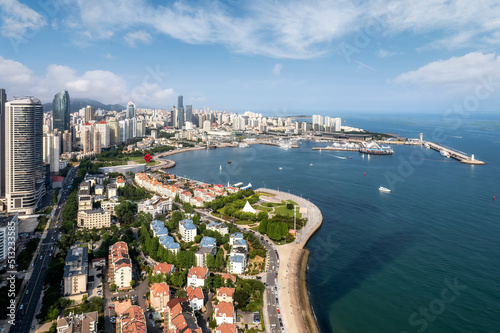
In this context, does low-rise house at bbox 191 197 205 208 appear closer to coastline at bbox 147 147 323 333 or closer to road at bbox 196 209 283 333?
road at bbox 196 209 283 333

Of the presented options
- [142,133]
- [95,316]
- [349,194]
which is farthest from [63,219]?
[142,133]

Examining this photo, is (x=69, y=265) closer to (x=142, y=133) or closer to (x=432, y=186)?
(x=432, y=186)

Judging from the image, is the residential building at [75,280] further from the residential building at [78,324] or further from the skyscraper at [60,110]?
the skyscraper at [60,110]

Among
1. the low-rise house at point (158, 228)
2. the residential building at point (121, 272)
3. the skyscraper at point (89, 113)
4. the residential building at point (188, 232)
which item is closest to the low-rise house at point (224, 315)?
the residential building at point (121, 272)

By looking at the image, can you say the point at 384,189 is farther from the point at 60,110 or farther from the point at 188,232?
the point at 60,110

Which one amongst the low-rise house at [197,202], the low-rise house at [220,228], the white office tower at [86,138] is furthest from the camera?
the white office tower at [86,138]
